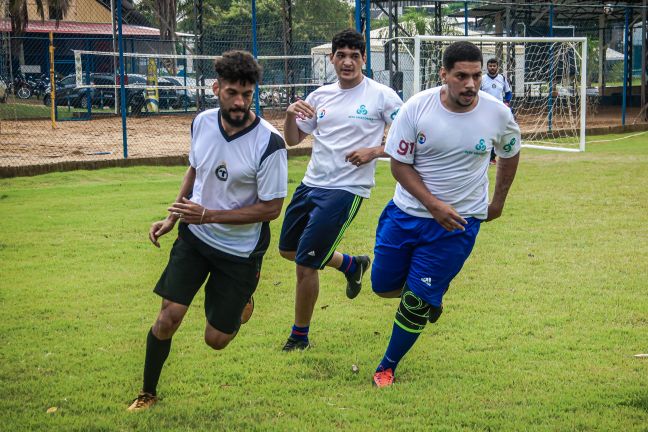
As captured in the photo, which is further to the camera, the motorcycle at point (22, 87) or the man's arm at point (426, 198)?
the motorcycle at point (22, 87)

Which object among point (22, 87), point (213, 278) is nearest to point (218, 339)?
point (213, 278)

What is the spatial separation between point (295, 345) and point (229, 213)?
161 cm

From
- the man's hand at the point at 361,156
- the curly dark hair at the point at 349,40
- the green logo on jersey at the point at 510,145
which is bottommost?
the man's hand at the point at 361,156

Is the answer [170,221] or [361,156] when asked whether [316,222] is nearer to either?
[361,156]

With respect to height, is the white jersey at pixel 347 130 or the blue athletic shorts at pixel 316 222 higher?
the white jersey at pixel 347 130

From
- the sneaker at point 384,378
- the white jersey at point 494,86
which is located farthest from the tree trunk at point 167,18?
the sneaker at point 384,378

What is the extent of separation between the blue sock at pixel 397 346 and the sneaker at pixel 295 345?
0.87 meters

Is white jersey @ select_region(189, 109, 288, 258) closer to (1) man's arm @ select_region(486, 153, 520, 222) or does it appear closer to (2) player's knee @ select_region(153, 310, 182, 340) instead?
(2) player's knee @ select_region(153, 310, 182, 340)

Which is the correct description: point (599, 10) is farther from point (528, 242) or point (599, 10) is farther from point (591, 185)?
point (528, 242)

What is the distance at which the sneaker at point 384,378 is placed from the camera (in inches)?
217

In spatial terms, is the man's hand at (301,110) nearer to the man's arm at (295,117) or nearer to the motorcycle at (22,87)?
the man's arm at (295,117)

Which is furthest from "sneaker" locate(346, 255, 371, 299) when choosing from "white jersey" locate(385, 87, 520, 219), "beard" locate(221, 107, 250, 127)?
"beard" locate(221, 107, 250, 127)

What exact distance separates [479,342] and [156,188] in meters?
9.25

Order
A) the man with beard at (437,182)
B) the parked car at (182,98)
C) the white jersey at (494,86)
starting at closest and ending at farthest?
the man with beard at (437,182) < the white jersey at (494,86) < the parked car at (182,98)
